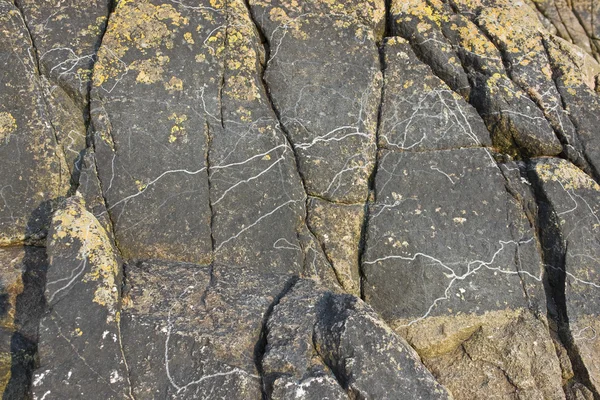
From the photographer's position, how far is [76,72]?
630cm

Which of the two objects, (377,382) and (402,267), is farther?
(402,267)

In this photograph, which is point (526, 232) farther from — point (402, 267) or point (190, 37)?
point (190, 37)

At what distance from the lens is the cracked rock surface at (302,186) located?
16.3 ft

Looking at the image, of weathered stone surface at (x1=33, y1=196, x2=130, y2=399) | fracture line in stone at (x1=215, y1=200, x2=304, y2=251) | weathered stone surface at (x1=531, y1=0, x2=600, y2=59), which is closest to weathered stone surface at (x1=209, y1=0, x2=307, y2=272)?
fracture line in stone at (x1=215, y1=200, x2=304, y2=251)

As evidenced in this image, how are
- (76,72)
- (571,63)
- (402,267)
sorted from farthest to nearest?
(571,63) → (76,72) → (402,267)

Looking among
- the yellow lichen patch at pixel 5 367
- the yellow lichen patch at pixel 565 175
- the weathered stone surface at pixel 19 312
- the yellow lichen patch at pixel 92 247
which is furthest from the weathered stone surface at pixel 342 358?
the yellow lichen patch at pixel 565 175

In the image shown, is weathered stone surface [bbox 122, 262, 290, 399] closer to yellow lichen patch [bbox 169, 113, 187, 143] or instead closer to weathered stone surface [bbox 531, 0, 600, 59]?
yellow lichen patch [bbox 169, 113, 187, 143]

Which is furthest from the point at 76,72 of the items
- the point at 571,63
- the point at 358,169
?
the point at 571,63

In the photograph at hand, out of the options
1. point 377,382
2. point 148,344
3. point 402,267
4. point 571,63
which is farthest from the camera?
point 571,63

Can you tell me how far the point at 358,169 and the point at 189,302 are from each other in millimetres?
2280

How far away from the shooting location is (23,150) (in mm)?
5984

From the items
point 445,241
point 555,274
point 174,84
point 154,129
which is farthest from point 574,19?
point 154,129

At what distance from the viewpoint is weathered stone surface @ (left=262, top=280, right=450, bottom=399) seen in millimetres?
4309

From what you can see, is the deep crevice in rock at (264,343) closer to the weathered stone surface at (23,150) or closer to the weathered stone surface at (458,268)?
the weathered stone surface at (458,268)
